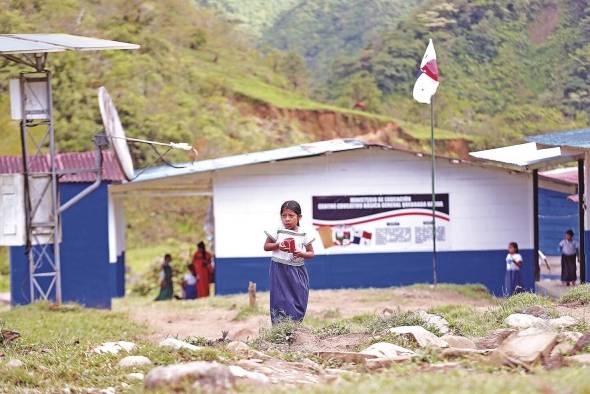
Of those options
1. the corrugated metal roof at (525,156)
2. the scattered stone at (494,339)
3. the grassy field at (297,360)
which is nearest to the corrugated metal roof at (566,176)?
the corrugated metal roof at (525,156)

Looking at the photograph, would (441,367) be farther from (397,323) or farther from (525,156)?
(525,156)

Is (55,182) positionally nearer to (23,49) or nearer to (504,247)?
(23,49)

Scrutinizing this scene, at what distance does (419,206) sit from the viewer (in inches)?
824

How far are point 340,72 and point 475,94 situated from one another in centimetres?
1099

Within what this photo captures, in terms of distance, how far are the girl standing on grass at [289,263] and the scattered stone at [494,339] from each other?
169cm

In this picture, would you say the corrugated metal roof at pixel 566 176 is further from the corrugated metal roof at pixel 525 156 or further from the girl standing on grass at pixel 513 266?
the corrugated metal roof at pixel 525 156

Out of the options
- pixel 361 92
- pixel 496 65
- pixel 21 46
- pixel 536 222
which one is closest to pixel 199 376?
pixel 21 46

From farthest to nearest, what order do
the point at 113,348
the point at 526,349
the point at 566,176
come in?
1. the point at 566,176
2. the point at 113,348
3. the point at 526,349

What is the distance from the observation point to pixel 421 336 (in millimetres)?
8070

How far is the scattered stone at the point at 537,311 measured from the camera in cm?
973

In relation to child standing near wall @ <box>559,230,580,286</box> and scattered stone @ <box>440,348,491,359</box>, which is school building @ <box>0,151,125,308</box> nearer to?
child standing near wall @ <box>559,230,580,286</box>

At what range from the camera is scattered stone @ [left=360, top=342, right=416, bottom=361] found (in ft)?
23.6

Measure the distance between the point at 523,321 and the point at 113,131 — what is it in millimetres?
9491

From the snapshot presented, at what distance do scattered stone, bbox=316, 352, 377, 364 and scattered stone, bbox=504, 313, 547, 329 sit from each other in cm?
202
